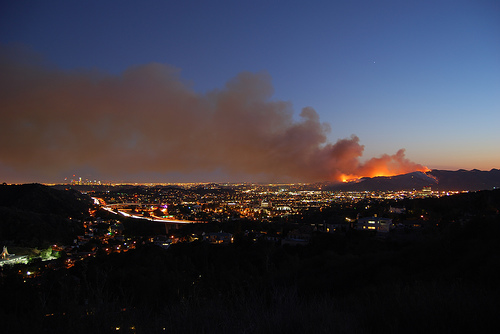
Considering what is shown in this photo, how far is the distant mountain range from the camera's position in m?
54.2

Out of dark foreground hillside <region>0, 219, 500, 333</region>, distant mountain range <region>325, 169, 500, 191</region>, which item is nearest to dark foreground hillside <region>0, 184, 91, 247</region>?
dark foreground hillside <region>0, 219, 500, 333</region>

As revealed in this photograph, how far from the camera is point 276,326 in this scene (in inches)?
113

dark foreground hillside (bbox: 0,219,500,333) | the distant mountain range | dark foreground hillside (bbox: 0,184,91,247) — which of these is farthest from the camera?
the distant mountain range

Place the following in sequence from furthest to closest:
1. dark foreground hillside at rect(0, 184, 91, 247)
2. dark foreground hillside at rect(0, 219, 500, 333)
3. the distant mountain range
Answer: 1. the distant mountain range
2. dark foreground hillside at rect(0, 184, 91, 247)
3. dark foreground hillside at rect(0, 219, 500, 333)

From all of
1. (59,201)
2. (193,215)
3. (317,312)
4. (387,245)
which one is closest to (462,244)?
(387,245)

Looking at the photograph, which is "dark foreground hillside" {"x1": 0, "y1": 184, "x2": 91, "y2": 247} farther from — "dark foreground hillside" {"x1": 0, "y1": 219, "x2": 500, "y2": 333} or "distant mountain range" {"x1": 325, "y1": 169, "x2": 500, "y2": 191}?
"distant mountain range" {"x1": 325, "y1": 169, "x2": 500, "y2": 191}

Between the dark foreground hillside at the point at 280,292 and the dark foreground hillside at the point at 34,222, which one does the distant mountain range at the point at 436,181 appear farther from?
the dark foreground hillside at the point at 34,222

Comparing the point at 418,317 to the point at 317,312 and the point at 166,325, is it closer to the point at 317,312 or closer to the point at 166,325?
the point at 317,312

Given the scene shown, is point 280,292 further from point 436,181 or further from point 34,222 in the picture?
point 436,181

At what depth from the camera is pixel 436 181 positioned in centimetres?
6028

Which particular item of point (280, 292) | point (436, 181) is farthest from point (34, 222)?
point (436, 181)

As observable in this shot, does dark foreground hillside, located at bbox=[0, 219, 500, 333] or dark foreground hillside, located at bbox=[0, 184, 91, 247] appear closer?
dark foreground hillside, located at bbox=[0, 219, 500, 333]

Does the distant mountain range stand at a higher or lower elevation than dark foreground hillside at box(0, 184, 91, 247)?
higher

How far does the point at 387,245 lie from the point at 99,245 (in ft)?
63.9
